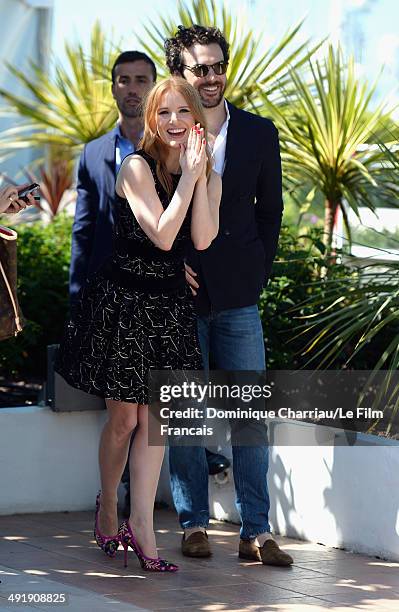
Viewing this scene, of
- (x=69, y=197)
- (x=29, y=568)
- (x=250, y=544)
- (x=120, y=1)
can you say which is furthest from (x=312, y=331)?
(x=120, y=1)

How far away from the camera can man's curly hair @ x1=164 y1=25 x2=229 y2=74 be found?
5105 millimetres

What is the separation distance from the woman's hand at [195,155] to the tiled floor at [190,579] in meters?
1.51

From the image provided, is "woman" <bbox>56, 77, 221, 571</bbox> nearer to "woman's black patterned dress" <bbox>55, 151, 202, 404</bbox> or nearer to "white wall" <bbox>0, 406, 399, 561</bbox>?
"woman's black patterned dress" <bbox>55, 151, 202, 404</bbox>

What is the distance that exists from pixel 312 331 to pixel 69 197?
736 centimetres

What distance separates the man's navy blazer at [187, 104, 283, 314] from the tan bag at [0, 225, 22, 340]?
2.71 ft

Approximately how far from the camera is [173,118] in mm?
4730

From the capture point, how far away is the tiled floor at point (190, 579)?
4379 mm

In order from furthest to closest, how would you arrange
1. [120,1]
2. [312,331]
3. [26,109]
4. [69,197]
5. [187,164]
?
[120,1] < [69,197] < [26,109] < [312,331] < [187,164]

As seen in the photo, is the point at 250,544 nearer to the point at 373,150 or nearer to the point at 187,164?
the point at 187,164

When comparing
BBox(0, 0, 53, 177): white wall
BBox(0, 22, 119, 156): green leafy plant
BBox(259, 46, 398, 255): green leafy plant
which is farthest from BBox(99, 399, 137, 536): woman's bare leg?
BBox(0, 0, 53, 177): white wall

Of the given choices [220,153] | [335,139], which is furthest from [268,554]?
[335,139]

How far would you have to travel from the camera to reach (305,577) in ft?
15.8

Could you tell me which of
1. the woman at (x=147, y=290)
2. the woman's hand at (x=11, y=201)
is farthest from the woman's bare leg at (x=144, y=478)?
the woman's hand at (x=11, y=201)

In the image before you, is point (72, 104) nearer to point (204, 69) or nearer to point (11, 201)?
point (204, 69)
